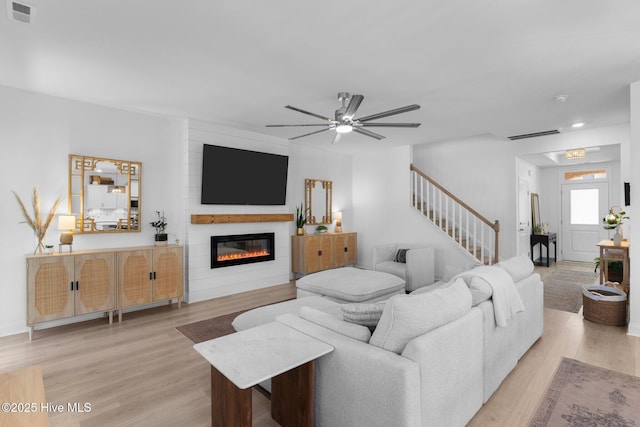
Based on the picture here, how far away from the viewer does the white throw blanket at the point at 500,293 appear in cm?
236

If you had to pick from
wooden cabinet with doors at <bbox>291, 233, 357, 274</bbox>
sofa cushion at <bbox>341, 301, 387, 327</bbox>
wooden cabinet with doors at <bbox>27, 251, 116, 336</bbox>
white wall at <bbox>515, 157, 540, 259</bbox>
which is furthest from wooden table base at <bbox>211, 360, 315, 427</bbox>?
white wall at <bbox>515, 157, 540, 259</bbox>

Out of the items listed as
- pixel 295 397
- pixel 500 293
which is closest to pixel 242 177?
pixel 295 397

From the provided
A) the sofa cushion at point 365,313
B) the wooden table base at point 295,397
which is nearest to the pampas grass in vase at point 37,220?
the wooden table base at point 295,397

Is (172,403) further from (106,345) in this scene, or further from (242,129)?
(242,129)

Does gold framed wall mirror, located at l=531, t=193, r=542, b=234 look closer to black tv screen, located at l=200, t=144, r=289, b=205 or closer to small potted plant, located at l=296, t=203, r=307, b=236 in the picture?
small potted plant, located at l=296, t=203, r=307, b=236

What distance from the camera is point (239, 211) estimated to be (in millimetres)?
5457

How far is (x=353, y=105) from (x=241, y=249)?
3.17 metres

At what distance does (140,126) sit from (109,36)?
2178 millimetres

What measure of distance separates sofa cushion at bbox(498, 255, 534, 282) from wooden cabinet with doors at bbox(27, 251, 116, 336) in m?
4.21

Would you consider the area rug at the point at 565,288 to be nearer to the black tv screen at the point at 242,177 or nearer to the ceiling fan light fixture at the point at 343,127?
the ceiling fan light fixture at the point at 343,127

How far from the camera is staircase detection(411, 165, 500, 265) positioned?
5695mm

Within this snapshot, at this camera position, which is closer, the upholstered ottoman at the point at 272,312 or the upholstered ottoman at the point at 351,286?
the upholstered ottoman at the point at 272,312

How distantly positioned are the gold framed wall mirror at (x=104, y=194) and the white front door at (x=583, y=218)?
9.04 meters

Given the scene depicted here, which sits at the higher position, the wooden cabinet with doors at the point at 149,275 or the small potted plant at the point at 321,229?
the small potted plant at the point at 321,229
